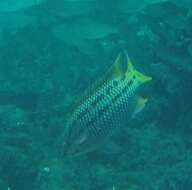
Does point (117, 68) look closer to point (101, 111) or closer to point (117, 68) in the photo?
point (117, 68)

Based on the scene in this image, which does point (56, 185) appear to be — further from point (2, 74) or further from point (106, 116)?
point (2, 74)

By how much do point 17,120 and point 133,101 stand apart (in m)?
4.02

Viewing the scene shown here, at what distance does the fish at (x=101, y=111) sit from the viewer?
1.89 meters

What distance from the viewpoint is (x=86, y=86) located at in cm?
744

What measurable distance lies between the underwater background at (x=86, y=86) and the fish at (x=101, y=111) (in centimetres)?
54

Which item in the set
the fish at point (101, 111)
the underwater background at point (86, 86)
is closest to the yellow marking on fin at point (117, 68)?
the fish at point (101, 111)

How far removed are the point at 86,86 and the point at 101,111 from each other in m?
5.54

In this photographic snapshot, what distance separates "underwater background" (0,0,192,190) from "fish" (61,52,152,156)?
1.77 feet

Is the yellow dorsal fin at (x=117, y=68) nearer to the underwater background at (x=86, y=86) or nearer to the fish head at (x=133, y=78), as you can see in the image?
the fish head at (x=133, y=78)

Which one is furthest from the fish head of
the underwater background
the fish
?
the underwater background

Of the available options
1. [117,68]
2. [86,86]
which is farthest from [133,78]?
[86,86]

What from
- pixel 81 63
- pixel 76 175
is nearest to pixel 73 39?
pixel 81 63

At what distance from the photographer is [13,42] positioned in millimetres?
10805

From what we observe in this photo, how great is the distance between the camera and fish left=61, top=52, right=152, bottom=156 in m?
1.89
